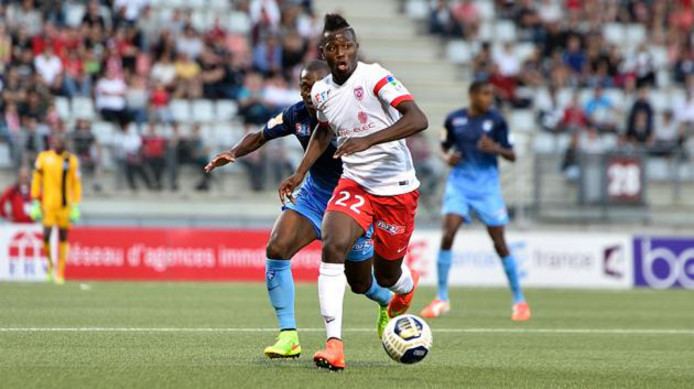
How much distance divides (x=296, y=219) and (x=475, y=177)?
5.92 metres

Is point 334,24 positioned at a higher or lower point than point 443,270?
higher

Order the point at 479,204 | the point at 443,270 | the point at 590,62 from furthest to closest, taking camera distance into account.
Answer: the point at 590,62 < the point at 443,270 < the point at 479,204

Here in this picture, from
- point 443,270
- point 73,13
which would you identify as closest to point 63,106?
point 73,13

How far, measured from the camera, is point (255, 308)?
16.2 meters

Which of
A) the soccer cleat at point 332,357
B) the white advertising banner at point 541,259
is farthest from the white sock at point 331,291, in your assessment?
the white advertising banner at point 541,259

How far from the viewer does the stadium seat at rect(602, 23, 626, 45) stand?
106ft

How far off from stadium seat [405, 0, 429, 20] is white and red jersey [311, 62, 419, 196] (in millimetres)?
22173

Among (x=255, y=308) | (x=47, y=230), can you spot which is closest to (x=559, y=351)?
(x=255, y=308)

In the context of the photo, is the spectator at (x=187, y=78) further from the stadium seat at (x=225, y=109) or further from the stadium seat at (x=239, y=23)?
the stadium seat at (x=239, y=23)

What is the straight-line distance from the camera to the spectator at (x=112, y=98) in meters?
24.6

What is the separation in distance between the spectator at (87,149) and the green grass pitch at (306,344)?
450cm

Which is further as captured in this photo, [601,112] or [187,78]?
[601,112]

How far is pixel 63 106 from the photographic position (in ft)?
81.5

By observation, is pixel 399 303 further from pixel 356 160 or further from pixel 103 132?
pixel 103 132
